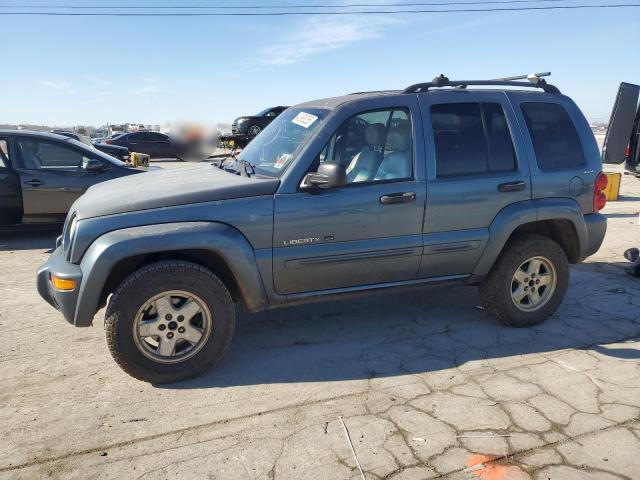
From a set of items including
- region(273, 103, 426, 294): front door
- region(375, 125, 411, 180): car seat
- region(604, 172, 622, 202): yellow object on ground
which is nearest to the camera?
region(273, 103, 426, 294): front door

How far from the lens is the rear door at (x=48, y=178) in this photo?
277 inches

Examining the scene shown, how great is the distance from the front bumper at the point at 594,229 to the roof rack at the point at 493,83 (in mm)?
1166

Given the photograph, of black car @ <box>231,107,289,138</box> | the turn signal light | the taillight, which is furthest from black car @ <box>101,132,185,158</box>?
the taillight

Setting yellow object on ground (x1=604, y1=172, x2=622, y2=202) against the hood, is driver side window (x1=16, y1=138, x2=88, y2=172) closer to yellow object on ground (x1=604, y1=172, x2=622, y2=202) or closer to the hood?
the hood

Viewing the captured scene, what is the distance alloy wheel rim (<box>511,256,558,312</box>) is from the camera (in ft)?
14.0

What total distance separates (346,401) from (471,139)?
7.43 feet

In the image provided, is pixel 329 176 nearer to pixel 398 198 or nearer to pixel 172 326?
pixel 398 198

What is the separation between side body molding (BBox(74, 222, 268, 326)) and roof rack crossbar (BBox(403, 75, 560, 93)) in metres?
1.87

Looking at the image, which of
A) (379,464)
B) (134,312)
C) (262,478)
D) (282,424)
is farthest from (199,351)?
(379,464)

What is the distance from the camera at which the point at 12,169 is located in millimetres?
6996

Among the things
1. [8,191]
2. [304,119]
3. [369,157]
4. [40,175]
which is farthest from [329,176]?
[8,191]

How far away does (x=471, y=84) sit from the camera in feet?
13.8

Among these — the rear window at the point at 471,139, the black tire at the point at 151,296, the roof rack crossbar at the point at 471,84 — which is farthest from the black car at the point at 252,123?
the black tire at the point at 151,296

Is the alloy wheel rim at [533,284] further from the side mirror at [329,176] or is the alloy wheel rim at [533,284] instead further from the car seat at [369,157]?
the side mirror at [329,176]
